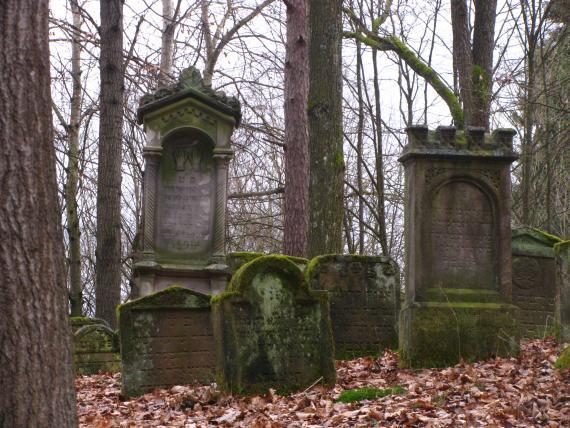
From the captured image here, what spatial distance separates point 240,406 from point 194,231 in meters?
6.77

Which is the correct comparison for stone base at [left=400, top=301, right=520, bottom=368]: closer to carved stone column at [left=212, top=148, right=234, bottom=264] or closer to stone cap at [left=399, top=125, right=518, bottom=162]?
stone cap at [left=399, top=125, right=518, bottom=162]

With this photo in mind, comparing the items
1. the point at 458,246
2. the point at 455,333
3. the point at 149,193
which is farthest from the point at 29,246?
the point at 149,193

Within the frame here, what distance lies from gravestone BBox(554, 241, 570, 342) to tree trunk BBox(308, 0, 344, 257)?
3651 mm

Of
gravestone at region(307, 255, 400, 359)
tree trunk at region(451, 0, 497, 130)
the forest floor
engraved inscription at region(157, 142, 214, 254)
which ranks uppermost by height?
tree trunk at region(451, 0, 497, 130)

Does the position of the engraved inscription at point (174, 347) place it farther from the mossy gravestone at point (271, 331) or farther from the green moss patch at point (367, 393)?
the green moss patch at point (367, 393)

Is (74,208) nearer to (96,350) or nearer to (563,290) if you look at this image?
(96,350)

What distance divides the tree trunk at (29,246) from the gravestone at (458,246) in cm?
490

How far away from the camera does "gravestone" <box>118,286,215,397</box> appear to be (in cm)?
838

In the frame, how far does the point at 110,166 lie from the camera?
14594 mm

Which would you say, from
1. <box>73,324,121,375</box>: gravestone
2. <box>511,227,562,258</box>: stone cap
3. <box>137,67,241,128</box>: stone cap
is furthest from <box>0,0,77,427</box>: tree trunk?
<box>137,67,241,128</box>: stone cap

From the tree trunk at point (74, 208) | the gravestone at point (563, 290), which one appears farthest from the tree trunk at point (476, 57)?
the tree trunk at point (74, 208)

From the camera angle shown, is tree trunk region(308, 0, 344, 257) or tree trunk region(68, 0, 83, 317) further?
tree trunk region(68, 0, 83, 317)

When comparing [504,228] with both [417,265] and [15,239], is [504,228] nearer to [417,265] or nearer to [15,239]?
[417,265]

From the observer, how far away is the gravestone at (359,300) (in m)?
9.91
